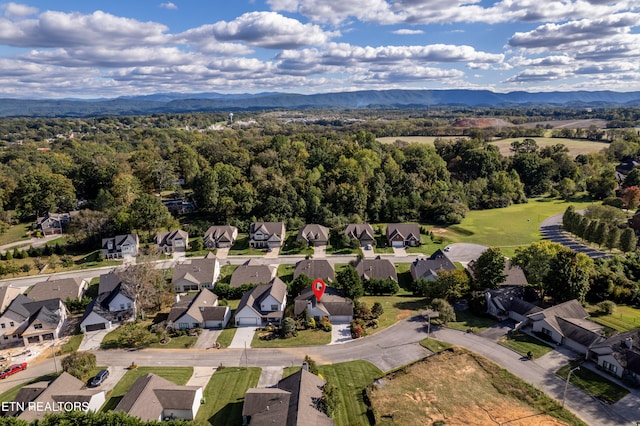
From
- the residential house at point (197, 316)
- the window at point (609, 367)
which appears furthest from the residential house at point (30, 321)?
the window at point (609, 367)

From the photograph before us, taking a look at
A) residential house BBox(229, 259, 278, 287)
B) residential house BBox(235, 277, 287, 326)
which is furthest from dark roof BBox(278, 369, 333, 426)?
residential house BBox(229, 259, 278, 287)

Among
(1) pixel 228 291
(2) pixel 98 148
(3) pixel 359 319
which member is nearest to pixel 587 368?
(3) pixel 359 319

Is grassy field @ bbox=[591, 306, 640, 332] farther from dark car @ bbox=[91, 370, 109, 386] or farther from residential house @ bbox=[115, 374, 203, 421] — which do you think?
dark car @ bbox=[91, 370, 109, 386]

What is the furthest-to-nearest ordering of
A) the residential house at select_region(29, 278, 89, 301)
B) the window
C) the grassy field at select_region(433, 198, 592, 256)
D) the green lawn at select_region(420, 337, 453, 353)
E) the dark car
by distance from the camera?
the grassy field at select_region(433, 198, 592, 256), the residential house at select_region(29, 278, 89, 301), the green lawn at select_region(420, 337, 453, 353), the window, the dark car

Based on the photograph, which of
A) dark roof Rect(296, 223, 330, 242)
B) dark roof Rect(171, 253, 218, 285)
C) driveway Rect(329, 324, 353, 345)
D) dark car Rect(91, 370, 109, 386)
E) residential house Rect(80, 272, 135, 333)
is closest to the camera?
dark car Rect(91, 370, 109, 386)

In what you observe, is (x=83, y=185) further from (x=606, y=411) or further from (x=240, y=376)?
(x=606, y=411)

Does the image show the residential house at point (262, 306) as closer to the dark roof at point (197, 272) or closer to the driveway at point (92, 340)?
the dark roof at point (197, 272)
